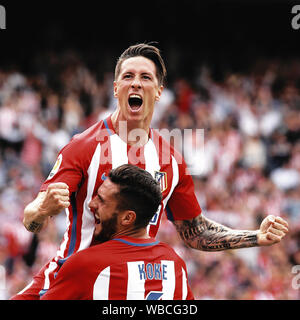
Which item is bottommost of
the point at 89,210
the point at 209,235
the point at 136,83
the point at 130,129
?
the point at 209,235

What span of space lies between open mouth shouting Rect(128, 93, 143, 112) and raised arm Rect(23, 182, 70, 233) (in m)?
0.91

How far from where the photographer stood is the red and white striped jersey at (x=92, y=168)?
10.7 feet

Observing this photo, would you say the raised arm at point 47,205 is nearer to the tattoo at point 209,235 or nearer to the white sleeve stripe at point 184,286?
the white sleeve stripe at point 184,286

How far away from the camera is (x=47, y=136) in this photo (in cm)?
974

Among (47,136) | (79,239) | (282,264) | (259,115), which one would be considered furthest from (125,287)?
(259,115)

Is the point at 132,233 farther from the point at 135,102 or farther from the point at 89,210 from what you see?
the point at 135,102

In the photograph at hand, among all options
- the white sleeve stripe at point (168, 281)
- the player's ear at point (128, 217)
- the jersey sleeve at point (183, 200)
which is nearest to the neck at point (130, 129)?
the jersey sleeve at point (183, 200)

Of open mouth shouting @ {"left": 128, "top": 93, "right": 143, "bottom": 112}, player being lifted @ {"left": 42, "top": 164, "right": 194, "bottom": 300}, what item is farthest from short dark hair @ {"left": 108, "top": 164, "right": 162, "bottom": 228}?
open mouth shouting @ {"left": 128, "top": 93, "right": 143, "bottom": 112}

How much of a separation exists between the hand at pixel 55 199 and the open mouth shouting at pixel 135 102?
0.94 metres

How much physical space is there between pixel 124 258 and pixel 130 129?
983mm

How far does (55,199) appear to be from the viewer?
2.77m

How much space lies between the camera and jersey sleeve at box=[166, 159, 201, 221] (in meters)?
3.78

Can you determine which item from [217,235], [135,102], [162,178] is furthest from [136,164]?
[217,235]
